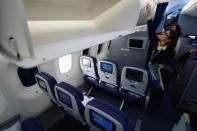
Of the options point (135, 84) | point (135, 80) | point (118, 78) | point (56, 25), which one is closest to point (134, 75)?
point (135, 80)

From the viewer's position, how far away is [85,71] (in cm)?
387

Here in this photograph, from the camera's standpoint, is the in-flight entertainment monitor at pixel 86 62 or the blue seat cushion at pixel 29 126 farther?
the in-flight entertainment monitor at pixel 86 62

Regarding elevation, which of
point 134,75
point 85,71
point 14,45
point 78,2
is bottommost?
point 85,71

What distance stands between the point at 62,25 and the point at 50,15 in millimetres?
124

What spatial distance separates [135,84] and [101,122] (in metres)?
1.59

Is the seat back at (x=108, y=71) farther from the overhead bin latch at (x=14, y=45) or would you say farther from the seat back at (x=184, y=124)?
the overhead bin latch at (x=14, y=45)

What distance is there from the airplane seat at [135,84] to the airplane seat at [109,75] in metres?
0.17

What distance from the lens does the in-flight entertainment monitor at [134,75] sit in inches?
109

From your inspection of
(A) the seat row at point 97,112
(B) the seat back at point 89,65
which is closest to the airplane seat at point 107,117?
(A) the seat row at point 97,112

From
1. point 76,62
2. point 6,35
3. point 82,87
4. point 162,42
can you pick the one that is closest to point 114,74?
point 76,62

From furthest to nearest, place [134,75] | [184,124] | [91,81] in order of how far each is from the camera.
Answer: [91,81], [134,75], [184,124]

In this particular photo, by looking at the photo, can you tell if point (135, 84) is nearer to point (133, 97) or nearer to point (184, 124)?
point (133, 97)

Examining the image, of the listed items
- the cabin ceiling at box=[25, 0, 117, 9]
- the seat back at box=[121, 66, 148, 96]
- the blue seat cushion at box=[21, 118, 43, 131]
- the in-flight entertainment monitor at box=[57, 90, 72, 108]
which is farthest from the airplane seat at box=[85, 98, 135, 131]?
the seat back at box=[121, 66, 148, 96]

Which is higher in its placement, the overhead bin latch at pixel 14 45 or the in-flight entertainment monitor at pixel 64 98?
the overhead bin latch at pixel 14 45
